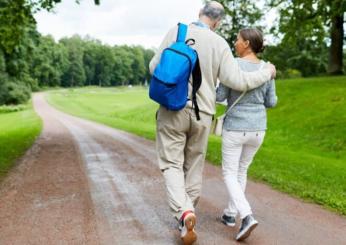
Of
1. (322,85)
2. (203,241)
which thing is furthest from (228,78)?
(322,85)

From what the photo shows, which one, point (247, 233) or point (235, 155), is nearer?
point (247, 233)

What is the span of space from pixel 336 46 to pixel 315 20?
5.05m

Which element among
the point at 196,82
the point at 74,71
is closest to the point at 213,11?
the point at 196,82

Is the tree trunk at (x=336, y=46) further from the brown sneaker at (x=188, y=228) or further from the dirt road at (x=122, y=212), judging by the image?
the brown sneaker at (x=188, y=228)

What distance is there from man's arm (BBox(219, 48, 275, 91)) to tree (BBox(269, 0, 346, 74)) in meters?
18.2

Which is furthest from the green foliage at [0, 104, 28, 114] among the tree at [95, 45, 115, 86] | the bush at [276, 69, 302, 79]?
the tree at [95, 45, 115, 86]

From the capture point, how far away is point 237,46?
16.8ft

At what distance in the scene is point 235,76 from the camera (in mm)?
4750

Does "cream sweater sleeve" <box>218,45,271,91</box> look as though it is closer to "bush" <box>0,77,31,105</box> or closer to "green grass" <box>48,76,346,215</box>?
"green grass" <box>48,76,346,215</box>

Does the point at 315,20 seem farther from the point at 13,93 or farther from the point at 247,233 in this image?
the point at 13,93

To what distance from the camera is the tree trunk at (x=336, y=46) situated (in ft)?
101

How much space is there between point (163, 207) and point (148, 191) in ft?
3.71

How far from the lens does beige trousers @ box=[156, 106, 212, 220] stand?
15.3 feet

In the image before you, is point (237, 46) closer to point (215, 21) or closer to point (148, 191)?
point (215, 21)
